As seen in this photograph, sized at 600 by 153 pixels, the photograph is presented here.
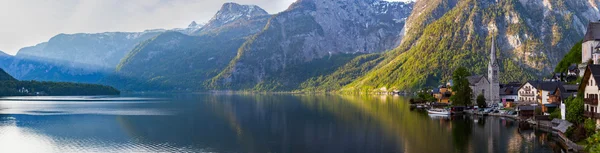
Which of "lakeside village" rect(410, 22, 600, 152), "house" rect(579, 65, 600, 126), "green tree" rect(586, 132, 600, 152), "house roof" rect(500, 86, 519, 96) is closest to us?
"green tree" rect(586, 132, 600, 152)

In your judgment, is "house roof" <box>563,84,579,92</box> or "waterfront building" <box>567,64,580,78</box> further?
"waterfront building" <box>567,64,580,78</box>

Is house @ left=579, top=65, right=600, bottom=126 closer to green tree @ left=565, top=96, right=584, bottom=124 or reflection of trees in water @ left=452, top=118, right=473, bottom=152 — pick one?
green tree @ left=565, top=96, right=584, bottom=124

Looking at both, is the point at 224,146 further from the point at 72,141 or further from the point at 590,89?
the point at 590,89

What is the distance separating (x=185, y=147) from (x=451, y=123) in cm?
4703

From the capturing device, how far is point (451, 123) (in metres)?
84.4

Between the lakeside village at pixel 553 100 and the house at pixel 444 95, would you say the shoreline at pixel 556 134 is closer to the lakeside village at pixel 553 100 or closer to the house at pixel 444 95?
the lakeside village at pixel 553 100

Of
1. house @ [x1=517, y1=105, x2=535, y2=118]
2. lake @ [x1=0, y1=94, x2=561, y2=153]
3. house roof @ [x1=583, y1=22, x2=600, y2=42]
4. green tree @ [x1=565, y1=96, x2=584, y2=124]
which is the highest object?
house roof @ [x1=583, y1=22, x2=600, y2=42]

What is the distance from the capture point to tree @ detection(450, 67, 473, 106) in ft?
379

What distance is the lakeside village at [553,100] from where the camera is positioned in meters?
54.2

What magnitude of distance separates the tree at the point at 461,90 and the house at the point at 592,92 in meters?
56.5

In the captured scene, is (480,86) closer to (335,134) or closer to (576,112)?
(576,112)

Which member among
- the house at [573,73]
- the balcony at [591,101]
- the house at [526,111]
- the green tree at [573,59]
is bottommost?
the house at [526,111]

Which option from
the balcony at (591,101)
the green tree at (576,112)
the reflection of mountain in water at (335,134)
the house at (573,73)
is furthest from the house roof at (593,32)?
the balcony at (591,101)

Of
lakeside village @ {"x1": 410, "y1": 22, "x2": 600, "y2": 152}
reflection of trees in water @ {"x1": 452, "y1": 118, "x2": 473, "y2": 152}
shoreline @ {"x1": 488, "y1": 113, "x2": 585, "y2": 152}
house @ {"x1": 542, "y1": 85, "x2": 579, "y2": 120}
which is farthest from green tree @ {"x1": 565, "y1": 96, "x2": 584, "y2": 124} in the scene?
house @ {"x1": 542, "y1": 85, "x2": 579, "y2": 120}
